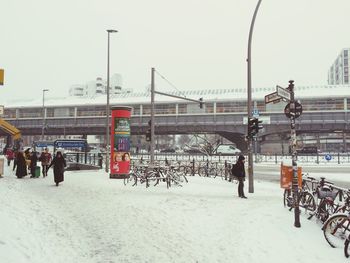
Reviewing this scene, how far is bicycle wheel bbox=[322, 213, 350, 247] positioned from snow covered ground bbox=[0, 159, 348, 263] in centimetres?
17

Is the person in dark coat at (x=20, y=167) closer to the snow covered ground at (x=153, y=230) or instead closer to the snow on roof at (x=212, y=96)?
the snow covered ground at (x=153, y=230)

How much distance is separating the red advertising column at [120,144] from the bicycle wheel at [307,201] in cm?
1099

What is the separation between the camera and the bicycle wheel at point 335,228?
668cm

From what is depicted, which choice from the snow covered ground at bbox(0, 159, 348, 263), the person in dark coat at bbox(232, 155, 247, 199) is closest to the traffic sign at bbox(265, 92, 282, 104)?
the snow covered ground at bbox(0, 159, 348, 263)

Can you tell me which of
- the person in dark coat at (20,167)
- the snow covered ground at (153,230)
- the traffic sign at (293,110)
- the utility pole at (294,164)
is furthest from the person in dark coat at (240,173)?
the person in dark coat at (20,167)

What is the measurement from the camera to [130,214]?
30.8 feet

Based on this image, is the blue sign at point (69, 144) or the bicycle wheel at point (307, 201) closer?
the bicycle wheel at point (307, 201)

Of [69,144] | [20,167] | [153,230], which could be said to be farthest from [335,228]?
[69,144]

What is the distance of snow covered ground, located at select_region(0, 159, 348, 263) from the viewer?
20.4 feet

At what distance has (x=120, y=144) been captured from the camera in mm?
18938

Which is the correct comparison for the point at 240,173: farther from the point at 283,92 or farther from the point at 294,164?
the point at 283,92

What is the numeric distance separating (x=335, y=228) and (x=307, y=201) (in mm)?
2303

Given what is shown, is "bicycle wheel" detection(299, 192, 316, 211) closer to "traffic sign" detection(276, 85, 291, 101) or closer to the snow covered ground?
the snow covered ground

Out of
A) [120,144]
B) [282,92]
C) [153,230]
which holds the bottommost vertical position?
[153,230]
